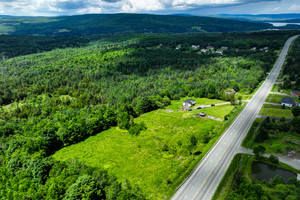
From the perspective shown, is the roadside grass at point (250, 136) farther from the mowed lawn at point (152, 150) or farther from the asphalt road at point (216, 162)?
the mowed lawn at point (152, 150)

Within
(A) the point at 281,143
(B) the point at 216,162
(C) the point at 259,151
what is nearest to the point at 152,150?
(B) the point at 216,162

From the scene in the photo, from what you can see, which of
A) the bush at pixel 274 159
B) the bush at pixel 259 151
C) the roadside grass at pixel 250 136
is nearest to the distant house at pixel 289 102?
the roadside grass at pixel 250 136

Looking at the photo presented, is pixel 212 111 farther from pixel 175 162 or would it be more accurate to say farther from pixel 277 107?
pixel 175 162

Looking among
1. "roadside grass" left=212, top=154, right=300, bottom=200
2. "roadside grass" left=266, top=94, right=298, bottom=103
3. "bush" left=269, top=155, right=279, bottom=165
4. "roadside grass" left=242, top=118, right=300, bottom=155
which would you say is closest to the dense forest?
"roadside grass" left=266, top=94, right=298, bottom=103

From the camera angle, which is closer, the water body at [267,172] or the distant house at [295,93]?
the water body at [267,172]

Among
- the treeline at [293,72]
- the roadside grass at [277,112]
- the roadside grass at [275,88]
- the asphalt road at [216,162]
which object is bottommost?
the asphalt road at [216,162]

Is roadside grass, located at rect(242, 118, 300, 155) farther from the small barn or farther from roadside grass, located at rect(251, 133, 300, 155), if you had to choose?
the small barn
